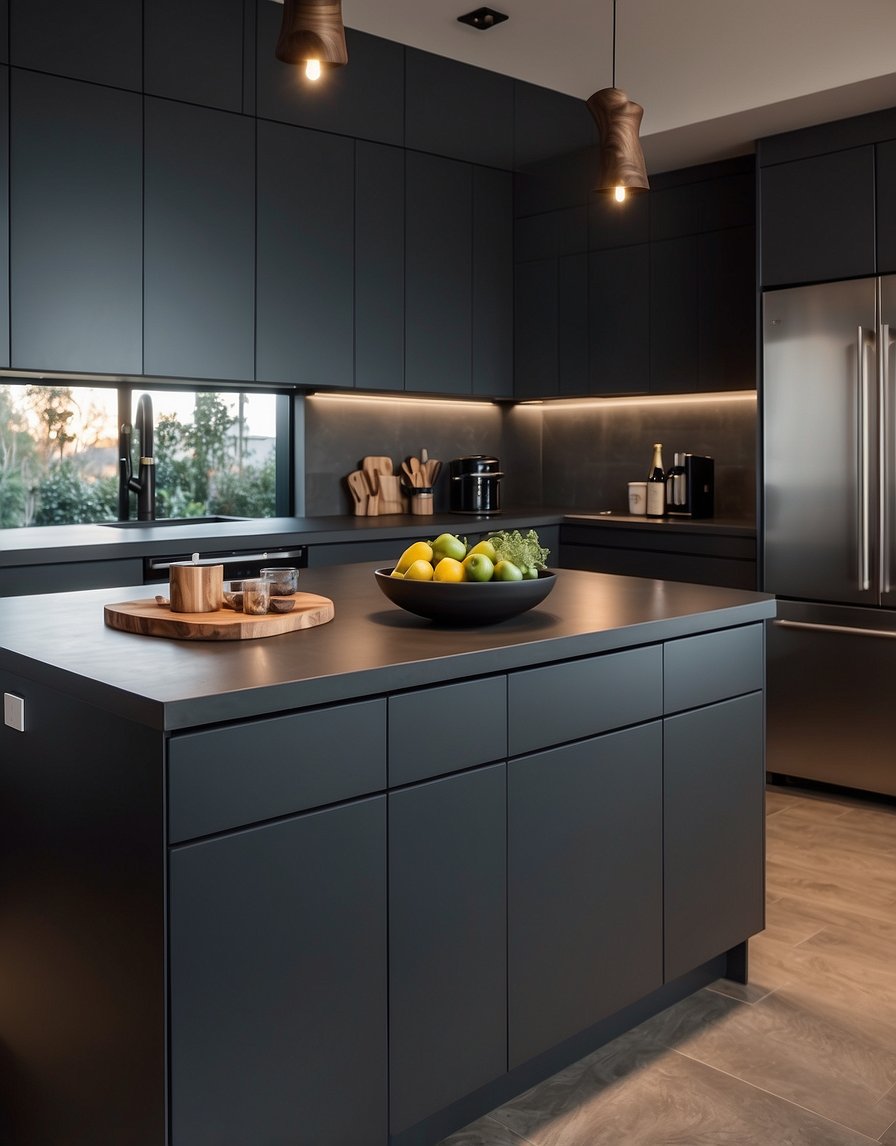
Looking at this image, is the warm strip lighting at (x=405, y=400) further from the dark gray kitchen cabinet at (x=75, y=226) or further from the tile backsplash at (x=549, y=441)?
the dark gray kitchen cabinet at (x=75, y=226)

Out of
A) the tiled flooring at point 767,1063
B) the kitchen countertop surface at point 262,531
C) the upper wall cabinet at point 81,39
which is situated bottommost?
the tiled flooring at point 767,1063

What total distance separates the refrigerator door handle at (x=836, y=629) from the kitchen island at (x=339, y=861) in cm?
177

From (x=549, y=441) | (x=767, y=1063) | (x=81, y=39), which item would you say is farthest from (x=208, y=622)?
(x=549, y=441)

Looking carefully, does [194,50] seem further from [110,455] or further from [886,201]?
[886,201]

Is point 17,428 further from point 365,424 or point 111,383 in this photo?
point 365,424

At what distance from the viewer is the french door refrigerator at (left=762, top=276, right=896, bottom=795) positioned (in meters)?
3.97

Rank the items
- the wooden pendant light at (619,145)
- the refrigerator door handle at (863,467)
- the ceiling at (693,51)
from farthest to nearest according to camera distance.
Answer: the ceiling at (693,51), the refrigerator door handle at (863,467), the wooden pendant light at (619,145)

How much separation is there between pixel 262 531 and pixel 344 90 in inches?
72.3

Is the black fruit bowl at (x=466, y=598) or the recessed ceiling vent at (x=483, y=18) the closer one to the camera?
the black fruit bowl at (x=466, y=598)

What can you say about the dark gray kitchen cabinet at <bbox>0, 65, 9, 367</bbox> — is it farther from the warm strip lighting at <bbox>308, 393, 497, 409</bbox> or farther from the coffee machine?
the coffee machine

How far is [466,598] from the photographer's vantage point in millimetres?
2092

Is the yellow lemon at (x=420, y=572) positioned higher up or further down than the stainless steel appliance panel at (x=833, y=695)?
higher up

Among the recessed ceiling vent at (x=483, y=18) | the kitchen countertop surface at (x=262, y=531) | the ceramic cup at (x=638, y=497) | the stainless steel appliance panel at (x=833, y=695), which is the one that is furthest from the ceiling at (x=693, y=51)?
the stainless steel appliance panel at (x=833, y=695)

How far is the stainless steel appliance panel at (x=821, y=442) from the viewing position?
4000 mm
